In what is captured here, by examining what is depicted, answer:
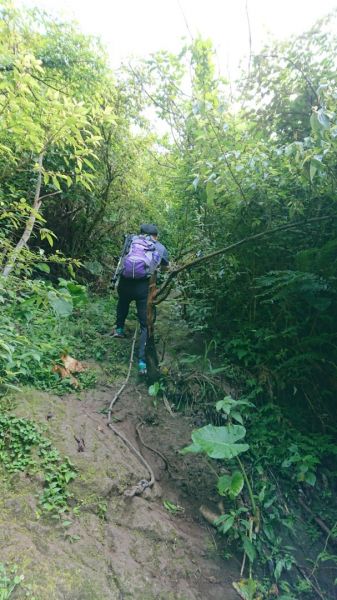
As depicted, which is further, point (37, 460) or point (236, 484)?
point (236, 484)

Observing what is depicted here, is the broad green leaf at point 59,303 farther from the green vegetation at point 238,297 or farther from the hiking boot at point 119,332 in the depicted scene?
the hiking boot at point 119,332

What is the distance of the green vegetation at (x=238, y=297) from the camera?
286 centimetres

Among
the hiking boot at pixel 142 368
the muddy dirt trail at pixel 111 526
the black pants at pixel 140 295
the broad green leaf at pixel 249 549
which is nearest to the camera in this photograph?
the muddy dirt trail at pixel 111 526

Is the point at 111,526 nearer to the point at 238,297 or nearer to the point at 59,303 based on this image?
the point at 59,303

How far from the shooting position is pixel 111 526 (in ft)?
8.72

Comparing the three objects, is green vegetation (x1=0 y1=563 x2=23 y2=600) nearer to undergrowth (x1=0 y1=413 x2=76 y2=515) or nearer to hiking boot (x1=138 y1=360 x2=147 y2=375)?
undergrowth (x1=0 y1=413 x2=76 y2=515)

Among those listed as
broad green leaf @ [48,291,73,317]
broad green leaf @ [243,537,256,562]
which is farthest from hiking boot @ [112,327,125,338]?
broad green leaf @ [243,537,256,562]

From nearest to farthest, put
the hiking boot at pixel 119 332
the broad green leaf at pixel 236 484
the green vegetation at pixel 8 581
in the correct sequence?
the green vegetation at pixel 8 581 → the broad green leaf at pixel 236 484 → the hiking boot at pixel 119 332

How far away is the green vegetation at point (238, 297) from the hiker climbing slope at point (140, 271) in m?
0.52

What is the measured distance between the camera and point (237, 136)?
373cm

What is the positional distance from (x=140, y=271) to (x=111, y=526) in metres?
2.94

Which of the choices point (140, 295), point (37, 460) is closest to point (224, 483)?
point (37, 460)

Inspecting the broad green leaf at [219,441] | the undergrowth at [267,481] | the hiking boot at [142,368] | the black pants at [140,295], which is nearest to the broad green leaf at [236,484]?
the undergrowth at [267,481]

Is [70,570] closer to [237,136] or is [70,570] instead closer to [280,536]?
[280,536]
